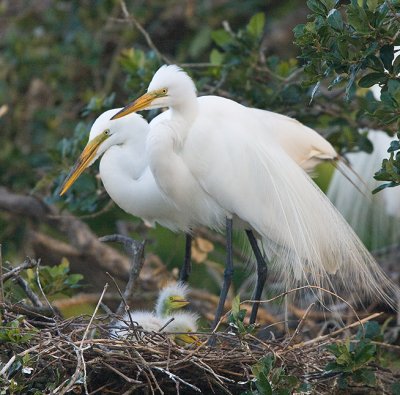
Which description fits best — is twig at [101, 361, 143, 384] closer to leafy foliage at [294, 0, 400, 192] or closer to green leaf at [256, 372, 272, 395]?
green leaf at [256, 372, 272, 395]

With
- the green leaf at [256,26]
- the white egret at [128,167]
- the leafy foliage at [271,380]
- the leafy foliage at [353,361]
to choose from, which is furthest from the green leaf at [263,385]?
the green leaf at [256,26]

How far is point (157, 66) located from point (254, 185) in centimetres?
86

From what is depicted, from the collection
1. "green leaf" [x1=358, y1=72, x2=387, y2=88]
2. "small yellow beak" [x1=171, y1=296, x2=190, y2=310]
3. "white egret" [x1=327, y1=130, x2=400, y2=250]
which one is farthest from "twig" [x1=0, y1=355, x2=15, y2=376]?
"white egret" [x1=327, y1=130, x2=400, y2=250]

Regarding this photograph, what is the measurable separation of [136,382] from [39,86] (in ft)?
10.0

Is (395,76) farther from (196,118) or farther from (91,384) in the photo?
(91,384)

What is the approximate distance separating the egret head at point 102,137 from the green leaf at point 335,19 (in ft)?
3.74

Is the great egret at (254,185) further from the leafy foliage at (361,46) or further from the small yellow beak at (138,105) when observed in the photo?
the leafy foliage at (361,46)

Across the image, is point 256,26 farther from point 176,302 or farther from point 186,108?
point 176,302

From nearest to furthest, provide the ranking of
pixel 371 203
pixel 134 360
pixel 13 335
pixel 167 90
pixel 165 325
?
pixel 13 335
pixel 134 360
pixel 165 325
pixel 167 90
pixel 371 203

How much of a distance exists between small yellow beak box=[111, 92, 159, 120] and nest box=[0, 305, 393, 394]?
0.70 m

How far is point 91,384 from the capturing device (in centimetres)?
329

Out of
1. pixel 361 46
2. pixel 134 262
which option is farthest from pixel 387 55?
pixel 134 262

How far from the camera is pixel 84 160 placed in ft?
13.1

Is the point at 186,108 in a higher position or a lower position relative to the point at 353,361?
higher
